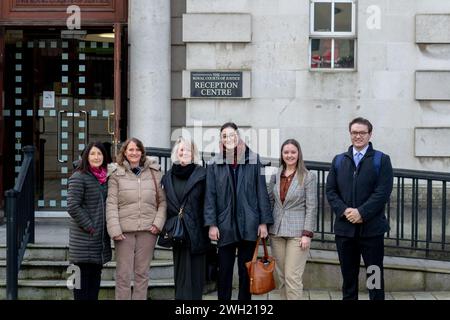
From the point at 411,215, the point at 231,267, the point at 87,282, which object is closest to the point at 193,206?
the point at 231,267

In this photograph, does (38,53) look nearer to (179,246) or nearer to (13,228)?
(13,228)

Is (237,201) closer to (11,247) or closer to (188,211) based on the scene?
(188,211)

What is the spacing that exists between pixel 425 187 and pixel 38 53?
19.4ft

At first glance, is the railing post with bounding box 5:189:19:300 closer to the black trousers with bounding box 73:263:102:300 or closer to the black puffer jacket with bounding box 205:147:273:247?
the black trousers with bounding box 73:263:102:300

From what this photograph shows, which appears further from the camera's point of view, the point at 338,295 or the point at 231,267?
the point at 338,295

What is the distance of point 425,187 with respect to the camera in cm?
1071

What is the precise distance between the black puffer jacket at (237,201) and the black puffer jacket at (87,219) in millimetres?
1025

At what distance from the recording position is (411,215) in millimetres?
10195

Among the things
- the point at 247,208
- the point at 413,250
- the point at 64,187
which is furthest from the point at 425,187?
the point at 64,187

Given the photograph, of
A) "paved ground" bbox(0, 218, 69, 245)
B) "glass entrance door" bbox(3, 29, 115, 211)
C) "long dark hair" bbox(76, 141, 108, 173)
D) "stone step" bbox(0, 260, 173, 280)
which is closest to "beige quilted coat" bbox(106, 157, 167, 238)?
"long dark hair" bbox(76, 141, 108, 173)

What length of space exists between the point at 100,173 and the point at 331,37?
4701 mm

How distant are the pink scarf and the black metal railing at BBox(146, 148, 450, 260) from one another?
187 cm

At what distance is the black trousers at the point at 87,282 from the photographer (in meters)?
7.66

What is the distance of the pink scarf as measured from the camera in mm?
7719
